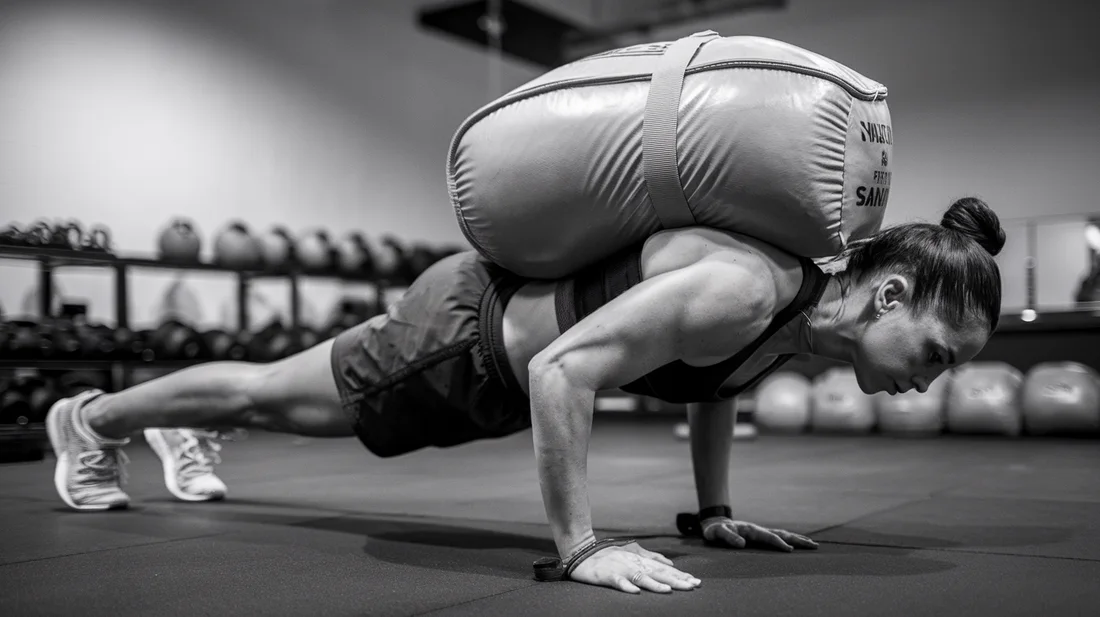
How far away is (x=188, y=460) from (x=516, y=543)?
1122 millimetres

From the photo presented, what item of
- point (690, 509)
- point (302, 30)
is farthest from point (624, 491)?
point (302, 30)

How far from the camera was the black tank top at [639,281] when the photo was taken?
1.62 m

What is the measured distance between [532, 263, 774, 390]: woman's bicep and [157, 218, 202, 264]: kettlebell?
15.2ft

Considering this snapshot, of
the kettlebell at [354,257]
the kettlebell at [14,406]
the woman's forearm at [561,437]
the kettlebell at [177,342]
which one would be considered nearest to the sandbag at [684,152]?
the woman's forearm at [561,437]

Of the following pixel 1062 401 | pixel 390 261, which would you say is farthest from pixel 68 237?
pixel 1062 401

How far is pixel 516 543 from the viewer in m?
1.92

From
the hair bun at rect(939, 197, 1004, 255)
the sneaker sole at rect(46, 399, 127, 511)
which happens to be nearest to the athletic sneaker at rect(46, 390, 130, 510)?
the sneaker sole at rect(46, 399, 127, 511)

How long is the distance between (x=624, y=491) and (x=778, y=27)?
695 cm

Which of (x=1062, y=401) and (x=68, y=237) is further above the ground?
(x=68, y=237)

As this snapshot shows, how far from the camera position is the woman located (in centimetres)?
144

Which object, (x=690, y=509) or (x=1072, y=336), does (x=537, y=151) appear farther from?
(x=1072, y=336)

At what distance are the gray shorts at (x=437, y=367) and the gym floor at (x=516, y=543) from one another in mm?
246

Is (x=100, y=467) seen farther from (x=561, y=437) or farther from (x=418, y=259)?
(x=418, y=259)

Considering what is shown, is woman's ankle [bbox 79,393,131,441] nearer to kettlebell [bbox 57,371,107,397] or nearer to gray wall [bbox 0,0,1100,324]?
kettlebell [bbox 57,371,107,397]
